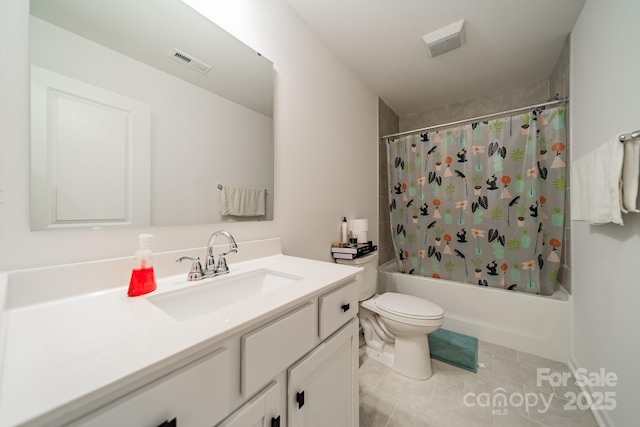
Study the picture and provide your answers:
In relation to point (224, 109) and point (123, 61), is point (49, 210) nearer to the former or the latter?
point (123, 61)

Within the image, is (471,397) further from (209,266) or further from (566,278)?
(209,266)

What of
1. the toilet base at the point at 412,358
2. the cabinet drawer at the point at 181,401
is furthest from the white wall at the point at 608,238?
the cabinet drawer at the point at 181,401

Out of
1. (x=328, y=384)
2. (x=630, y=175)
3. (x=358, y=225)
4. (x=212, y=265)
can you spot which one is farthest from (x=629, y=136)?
(x=212, y=265)

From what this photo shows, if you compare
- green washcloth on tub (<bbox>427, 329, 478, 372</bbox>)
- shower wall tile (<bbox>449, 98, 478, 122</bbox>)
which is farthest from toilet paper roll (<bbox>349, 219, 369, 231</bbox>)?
shower wall tile (<bbox>449, 98, 478, 122</bbox>)

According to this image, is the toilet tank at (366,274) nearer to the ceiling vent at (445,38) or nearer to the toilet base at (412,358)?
the toilet base at (412,358)

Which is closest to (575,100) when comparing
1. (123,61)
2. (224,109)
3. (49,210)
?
(224,109)

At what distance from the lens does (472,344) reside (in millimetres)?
1690

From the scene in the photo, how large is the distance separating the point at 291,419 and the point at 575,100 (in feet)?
7.64

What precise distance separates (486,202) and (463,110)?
3.77ft

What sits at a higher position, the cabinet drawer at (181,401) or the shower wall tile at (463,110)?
the shower wall tile at (463,110)

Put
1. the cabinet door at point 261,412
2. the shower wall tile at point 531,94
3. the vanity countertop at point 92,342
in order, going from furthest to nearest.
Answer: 1. the shower wall tile at point 531,94
2. the cabinet door at point 261,412
3. the vanity countertop at point 92,342

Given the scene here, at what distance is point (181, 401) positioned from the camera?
16.0 inches

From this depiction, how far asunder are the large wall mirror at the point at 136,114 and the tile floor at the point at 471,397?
1.25m

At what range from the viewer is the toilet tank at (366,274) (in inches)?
62.3
